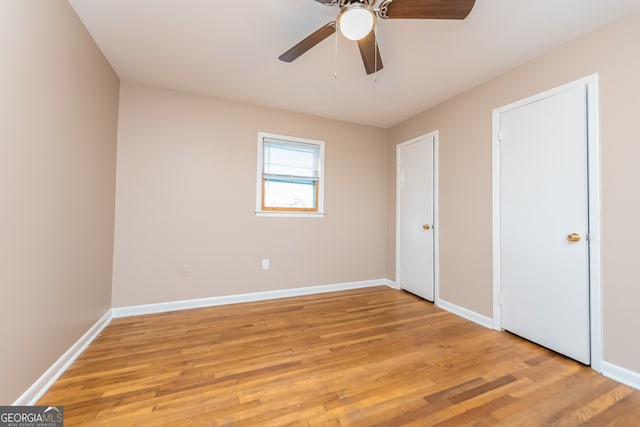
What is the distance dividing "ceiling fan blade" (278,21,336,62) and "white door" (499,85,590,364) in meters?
1.89

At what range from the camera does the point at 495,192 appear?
8.11 ft

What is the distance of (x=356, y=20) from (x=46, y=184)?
203 centimetres

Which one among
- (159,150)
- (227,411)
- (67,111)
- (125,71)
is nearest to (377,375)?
(227,411)

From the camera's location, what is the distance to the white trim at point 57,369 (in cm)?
136

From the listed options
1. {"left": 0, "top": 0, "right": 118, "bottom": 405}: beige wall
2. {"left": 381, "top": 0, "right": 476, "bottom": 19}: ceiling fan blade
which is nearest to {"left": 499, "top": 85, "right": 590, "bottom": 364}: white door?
{"left": 381, "top": 0, "right": 476, "bottom": 19}: ceiling fan blade

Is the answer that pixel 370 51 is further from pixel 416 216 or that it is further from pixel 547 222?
pixel 416 216

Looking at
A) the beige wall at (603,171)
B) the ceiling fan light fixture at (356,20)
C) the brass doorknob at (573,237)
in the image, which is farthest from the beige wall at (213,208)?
the brass doorknob at (573,237)

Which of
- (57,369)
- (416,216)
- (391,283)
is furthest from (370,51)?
(391,283)

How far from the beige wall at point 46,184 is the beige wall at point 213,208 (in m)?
0.44

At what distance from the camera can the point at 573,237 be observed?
192 centimetres

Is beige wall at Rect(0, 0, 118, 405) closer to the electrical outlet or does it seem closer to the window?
the electrical outlet

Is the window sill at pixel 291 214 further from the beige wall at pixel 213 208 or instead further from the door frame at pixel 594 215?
the door frame at pixel 594 215

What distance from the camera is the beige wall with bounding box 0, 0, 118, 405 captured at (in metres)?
1.23

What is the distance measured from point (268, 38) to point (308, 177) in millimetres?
1786
